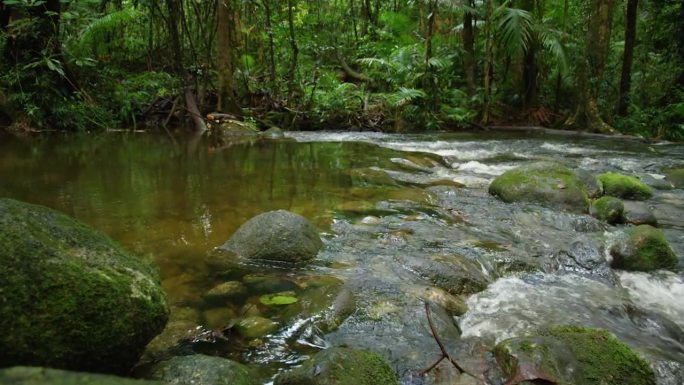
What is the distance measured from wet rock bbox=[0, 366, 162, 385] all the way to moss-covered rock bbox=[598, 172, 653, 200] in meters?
6.10

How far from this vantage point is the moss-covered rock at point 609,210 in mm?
5230

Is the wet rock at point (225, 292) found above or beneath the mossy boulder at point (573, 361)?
above

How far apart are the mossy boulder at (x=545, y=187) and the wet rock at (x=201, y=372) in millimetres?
4329

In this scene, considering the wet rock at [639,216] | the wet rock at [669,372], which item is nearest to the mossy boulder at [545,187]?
the wet rock at [639,216]

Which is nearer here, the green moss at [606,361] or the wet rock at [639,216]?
the green moss at [606,361]

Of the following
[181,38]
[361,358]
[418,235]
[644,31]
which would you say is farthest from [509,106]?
[361,358]

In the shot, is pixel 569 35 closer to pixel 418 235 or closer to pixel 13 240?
pixel 418 235

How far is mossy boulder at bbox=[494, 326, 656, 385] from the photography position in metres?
2.37

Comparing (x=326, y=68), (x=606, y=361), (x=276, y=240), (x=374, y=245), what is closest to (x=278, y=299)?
(x=276, y=240)

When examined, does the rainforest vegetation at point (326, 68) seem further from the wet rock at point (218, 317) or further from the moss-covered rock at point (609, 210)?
the wet rock at point (218, 317)

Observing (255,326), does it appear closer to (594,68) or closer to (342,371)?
(342,371)

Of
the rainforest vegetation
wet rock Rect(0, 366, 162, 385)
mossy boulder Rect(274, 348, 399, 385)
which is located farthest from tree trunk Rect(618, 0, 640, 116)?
wet rock Rect(0, 366, 162, 385)

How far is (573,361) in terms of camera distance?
2.45 metres

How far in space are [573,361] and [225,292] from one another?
2038mm
